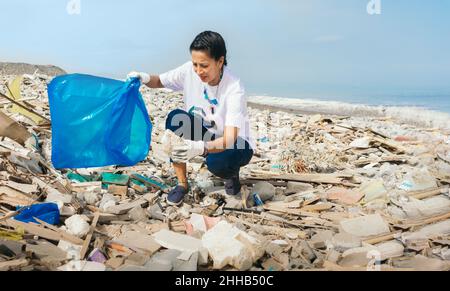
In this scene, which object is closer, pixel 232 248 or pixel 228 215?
pixel 232 248

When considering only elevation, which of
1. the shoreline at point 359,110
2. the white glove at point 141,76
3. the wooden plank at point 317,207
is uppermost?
the white glove at point 141,76

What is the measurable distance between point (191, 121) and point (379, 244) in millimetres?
2107

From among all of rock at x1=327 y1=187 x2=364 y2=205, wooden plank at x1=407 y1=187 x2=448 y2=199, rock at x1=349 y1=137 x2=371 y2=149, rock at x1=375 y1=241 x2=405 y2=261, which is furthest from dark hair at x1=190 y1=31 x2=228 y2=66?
rock at x1=349 y1=137 x2=371 y2=149

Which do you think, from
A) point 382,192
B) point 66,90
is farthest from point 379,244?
point 66,90

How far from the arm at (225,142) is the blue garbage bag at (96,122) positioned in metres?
0.70

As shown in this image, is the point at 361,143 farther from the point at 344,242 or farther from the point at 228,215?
the point at 344,242

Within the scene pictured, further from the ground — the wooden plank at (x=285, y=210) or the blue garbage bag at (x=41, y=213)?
the blue garbage bag at (x=41, y=213)

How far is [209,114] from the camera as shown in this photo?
13.3 feet

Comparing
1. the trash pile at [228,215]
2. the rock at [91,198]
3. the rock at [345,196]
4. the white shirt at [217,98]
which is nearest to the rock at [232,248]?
the trash pile at [228,215]

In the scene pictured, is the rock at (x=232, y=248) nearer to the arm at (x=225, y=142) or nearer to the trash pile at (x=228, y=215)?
the trash pile at (x=228, y=215)

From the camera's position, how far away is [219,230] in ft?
9.86

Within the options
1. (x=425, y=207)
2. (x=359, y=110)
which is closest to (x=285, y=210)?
(x=425, y=207)

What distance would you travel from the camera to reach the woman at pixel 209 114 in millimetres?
3637

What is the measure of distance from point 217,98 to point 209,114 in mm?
201
